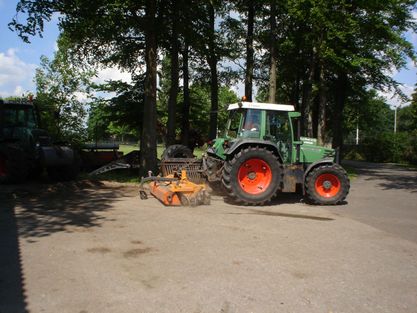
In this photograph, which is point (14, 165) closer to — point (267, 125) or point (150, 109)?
point (150, 109)

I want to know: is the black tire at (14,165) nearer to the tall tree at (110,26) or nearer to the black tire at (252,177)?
the tall tree at (110,26)

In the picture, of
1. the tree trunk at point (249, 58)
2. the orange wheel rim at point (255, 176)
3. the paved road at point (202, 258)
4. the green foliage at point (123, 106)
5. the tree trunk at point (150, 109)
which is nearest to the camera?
the paved road at point (202, 258)

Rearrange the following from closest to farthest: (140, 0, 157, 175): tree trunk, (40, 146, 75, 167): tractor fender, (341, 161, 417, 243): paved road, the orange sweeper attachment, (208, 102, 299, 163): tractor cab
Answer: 1. (341, 161, 417, 243): paved road
2. the orange sweeper attachment
3. (208, 102, 299, 163): tractor cab
4. (40, 146, 75, 167): tractor fender
5. (140, 0, 157, 175): tree trunk

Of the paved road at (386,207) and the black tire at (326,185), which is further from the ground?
the black tire at (326,185)

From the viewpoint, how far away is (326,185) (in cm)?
1175

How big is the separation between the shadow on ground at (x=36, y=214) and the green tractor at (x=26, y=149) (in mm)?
599

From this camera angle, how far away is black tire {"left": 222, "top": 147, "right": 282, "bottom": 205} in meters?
11.0

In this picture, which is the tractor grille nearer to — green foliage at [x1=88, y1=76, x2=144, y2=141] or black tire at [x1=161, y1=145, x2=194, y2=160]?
black tire at [x1=161, y1=145, x2=194, y2=160]

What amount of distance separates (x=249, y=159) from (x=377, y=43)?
15.1 meters

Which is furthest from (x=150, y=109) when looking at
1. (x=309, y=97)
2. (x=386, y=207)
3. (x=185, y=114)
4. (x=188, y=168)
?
(x=309, y=97)

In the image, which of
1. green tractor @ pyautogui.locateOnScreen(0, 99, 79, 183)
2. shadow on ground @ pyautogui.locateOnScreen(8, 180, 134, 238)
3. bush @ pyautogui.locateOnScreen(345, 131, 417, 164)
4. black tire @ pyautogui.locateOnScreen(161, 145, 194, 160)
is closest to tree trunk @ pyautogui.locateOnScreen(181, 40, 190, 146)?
black tire @ pyautogui.locateOnScreen(161, 145, 194, 160)

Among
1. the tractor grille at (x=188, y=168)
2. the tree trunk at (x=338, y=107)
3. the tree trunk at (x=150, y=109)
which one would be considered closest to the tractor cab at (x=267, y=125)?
the tractor grille at (x=188, y=168)

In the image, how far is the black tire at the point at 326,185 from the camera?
1151cm

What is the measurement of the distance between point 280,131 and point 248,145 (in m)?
1.03
